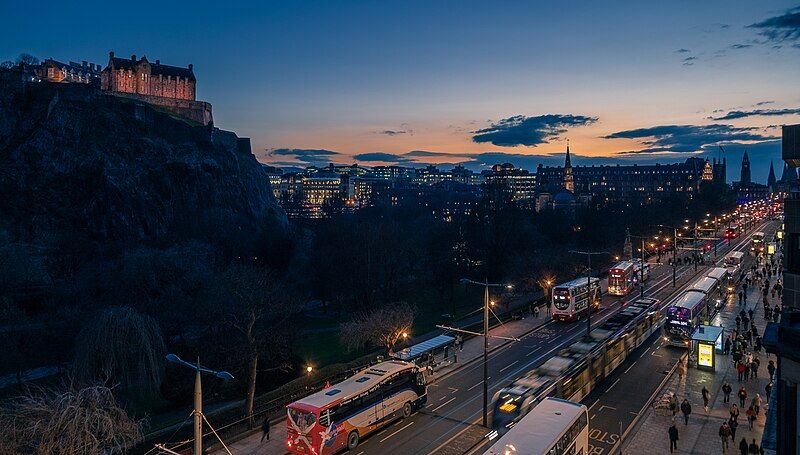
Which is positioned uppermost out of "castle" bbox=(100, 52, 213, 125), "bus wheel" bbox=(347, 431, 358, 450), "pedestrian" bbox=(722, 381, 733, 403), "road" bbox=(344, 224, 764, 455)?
"castle" bbox=(100, 52, 213, 125)

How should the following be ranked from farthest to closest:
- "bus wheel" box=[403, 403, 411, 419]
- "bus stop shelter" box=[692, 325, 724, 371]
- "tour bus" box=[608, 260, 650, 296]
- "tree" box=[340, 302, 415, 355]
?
"tour bus" box=[608, 260, 650, 296] → "tree" box=[340, 302, 415, 355] → "bus stop shelter" box=[692, 325, 724, 371] → "bus wheel" box=[403, 403, 411, 419]

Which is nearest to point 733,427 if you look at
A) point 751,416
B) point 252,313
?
point 751,416

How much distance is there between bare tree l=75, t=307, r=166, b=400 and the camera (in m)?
30.6

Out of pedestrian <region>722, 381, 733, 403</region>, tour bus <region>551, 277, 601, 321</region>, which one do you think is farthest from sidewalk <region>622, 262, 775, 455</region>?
tour bus <region>551, 277, 601, 321</region>

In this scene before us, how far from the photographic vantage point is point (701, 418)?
25.3 meters

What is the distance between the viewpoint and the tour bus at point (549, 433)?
16.7 metres

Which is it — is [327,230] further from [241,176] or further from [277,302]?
[241,176]

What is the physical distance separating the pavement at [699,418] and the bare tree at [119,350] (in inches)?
1077

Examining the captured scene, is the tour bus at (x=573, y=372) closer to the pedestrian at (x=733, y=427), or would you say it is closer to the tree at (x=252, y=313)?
the pedestrian at (x=733, y=427)

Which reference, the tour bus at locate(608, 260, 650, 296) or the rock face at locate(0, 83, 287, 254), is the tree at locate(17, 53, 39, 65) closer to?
the rock face at locate(0, 83, 287, 254)

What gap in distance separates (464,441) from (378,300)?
3572 cm

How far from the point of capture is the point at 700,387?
29.6 metres

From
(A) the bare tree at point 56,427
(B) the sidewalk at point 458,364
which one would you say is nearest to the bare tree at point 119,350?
(B) the sidewalk at point 458,364

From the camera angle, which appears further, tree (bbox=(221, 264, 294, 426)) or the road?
tree (bbox=(221, 264, 294, 426))
